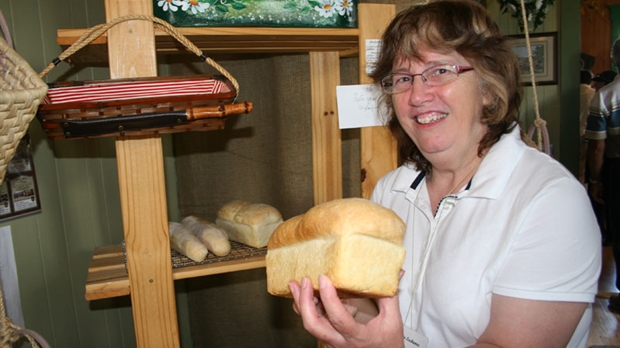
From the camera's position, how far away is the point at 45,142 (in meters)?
1.65

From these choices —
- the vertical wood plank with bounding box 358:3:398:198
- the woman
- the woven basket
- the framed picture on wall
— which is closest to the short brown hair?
the woman

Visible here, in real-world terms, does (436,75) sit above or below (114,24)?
below

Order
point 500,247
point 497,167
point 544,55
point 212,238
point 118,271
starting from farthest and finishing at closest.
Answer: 1. point 544,55
2. point 212,238
3. point 118,271
4. point 497,167
5. point 500,247

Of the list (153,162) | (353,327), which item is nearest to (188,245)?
(153,162)

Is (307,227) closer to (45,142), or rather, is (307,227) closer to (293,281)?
(293,281)

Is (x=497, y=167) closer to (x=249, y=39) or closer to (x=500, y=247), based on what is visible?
(x=500, y=247)

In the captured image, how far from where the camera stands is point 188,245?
58.4 inches

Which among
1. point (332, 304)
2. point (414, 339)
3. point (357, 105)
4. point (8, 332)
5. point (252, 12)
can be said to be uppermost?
point (252, 12)

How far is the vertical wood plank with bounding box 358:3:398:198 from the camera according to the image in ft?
4.70

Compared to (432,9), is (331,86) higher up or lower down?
lower down

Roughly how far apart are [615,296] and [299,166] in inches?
120

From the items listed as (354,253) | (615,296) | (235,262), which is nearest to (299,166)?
(235,262)

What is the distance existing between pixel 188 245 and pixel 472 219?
2.75 ft

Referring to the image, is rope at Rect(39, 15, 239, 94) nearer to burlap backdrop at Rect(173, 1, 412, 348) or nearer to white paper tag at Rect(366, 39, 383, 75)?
white paper tag at Rect(366, 39, 383, 75)
